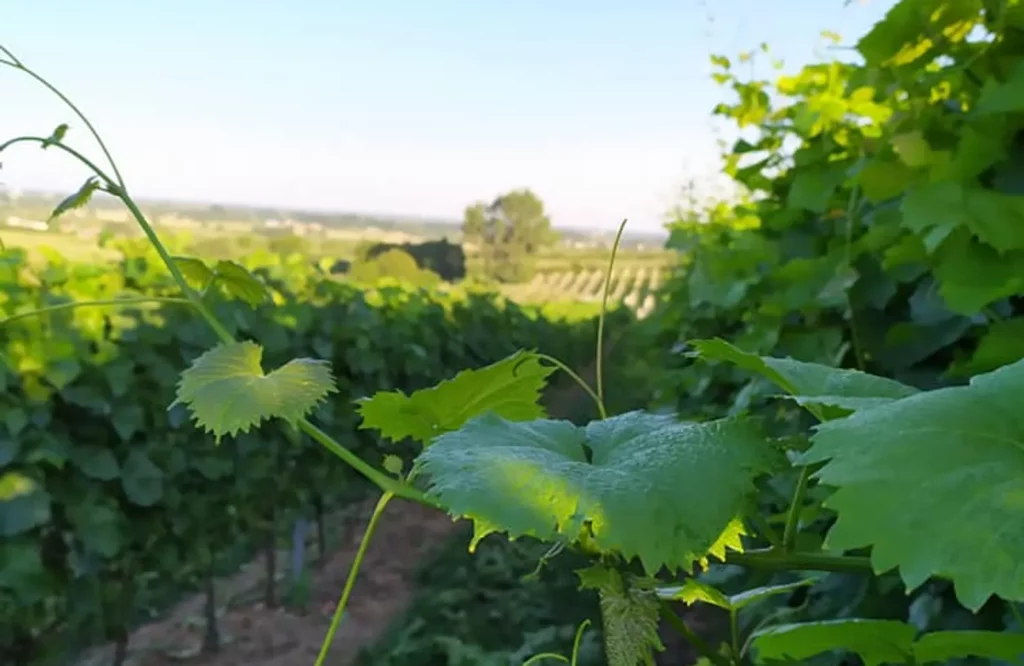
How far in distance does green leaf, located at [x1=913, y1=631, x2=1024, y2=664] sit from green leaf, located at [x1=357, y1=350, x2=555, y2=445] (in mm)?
342

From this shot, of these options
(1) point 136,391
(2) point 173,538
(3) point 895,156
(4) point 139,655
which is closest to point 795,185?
(3) point 895,156

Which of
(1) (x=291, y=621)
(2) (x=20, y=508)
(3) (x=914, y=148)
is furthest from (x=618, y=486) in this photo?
(1) (x=291, y=621)

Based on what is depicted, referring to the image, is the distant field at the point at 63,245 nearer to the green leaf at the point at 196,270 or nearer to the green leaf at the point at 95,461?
the green leaf at the point at 95,461

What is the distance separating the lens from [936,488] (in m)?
0.45

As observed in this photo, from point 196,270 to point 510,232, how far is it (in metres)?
26.3

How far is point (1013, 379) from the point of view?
21.2 inches

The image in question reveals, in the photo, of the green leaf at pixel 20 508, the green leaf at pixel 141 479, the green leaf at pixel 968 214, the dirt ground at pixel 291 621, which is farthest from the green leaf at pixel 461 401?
the dirt ground at pixel 291 621

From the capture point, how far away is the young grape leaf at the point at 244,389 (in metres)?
0.69

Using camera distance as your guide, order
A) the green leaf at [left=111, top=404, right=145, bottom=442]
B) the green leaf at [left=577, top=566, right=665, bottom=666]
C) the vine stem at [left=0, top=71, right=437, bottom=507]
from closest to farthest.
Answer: the green leaf at [left=577, top=566, right=665, bottom=666] → the vine stem at [left=0, top=71, right=437, bottom=507] → the green leaf at [left=111, top=404, right=145, bottom=442]

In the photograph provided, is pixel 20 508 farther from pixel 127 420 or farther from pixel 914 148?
pixel 914 148

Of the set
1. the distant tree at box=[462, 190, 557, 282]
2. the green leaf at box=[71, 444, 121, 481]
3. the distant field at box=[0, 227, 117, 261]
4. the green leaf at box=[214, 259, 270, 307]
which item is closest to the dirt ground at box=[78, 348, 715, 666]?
the green leaf at box=[71, 444, 121, 481]

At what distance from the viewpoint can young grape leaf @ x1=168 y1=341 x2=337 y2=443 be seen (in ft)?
2.26

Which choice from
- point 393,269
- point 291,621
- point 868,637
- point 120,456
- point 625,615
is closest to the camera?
point 625,615

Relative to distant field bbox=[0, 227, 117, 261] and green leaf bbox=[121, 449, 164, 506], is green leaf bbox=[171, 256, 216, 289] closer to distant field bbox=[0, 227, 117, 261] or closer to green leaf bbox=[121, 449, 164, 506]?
distant field bbox=[0, 227, 117, 261]
